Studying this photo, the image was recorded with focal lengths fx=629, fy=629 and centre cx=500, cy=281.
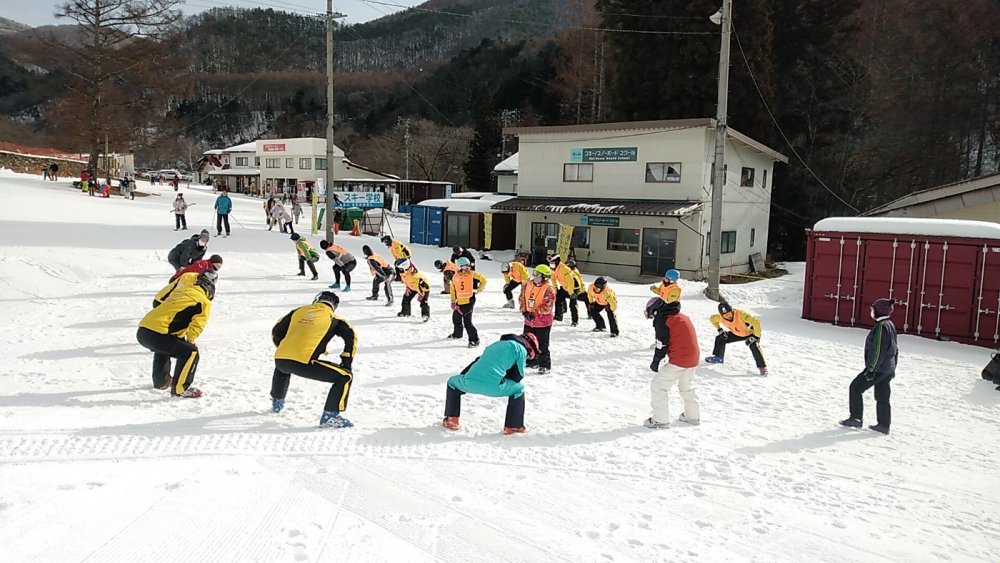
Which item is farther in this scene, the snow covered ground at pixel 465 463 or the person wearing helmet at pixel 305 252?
the person wearing helmet at pixel 305 252

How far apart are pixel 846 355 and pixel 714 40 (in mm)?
24147

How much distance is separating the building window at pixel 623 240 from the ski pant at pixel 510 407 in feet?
61.3

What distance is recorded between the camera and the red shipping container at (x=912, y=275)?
12.4 m

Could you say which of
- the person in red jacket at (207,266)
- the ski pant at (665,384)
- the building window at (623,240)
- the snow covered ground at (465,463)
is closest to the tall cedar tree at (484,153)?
the building window at (623,240)

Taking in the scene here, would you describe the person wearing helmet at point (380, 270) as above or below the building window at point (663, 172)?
below

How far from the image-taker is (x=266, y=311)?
478 inches

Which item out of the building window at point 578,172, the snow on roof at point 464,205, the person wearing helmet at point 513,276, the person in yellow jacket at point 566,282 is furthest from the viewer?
the snow on roof at point 464,205

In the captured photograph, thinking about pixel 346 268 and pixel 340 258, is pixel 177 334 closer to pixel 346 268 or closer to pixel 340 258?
pixel 340 258

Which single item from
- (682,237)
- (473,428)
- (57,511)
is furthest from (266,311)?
(682,237)

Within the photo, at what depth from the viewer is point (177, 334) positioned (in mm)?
6707

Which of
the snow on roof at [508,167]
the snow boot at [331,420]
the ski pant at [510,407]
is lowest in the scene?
the snow boot at [331,420]

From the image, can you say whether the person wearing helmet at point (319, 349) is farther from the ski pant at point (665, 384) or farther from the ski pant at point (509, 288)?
the ski pant at point (509, 288)

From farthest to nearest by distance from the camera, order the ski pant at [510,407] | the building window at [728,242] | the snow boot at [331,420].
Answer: the building window at [728,242], the ski pant at [510,407], the snow boot at [331,420]

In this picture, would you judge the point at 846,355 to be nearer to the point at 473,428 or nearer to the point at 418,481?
the point at 473,428
